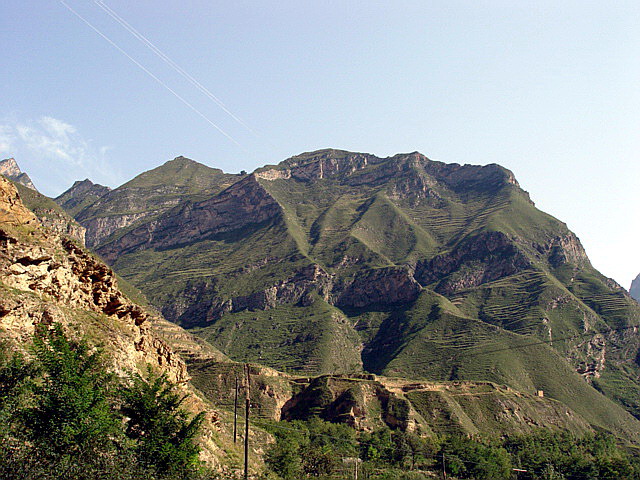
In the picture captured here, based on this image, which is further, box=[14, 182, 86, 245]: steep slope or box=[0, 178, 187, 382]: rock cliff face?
box=[14, 182, 86, 245]: steep slope

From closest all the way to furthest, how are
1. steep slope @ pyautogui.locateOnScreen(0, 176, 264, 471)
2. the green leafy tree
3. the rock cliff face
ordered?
the green leafy tree
steep slope @ pyautogui.locateOnScreen(0, 176, 264, 471)
the rock cliff face

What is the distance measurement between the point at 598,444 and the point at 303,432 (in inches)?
2476

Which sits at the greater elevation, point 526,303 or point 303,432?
point 526,303

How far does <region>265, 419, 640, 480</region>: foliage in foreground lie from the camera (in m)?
75.4

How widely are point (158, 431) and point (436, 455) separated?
72546mm

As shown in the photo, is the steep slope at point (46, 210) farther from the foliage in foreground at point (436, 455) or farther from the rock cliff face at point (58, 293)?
the rock cliff face at point (58, 293)

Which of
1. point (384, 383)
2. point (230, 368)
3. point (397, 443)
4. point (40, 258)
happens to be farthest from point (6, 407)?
point (384, 383)

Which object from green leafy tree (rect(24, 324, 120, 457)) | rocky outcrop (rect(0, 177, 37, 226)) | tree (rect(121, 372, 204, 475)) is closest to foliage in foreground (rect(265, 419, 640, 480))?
tree (rect(121, 372, 204, 475))

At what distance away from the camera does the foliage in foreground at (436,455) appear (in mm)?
75375

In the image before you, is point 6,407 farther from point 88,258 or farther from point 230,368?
point 230,368

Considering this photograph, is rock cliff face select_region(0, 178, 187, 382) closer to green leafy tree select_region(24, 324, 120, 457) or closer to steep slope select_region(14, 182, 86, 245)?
green leafy tree select_region(24, 324, 120, 457)

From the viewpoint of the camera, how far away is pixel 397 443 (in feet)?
323

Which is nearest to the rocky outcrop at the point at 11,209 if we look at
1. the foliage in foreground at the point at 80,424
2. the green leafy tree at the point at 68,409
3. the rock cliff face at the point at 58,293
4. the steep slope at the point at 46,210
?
the rock cliff face at the point at 58,293

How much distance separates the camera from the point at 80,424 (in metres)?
26.9
